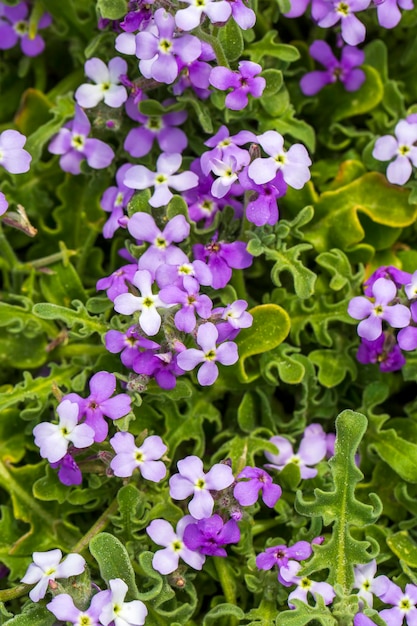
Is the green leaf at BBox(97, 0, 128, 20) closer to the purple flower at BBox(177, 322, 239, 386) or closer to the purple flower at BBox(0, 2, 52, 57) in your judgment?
the purple flower at BBox(0, 2, 52, 57)

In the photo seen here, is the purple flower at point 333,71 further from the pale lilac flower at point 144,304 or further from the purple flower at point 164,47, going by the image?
the pale lilac flower at point 144,304

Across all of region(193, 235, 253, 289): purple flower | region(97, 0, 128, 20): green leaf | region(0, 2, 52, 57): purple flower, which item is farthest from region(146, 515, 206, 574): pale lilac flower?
region(0, 2, 52, 57): purple flower

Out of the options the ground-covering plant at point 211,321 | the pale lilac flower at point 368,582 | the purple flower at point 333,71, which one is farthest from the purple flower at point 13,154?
the pale lilac flower at point 368,582

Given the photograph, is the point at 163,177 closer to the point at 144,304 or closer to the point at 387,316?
the point at 144,304

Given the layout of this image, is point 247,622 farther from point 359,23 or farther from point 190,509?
point 359,23

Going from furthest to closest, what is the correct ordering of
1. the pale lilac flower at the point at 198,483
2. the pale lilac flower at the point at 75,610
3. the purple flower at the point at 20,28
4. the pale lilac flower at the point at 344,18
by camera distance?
the purple flower at the point at 20,28, the pale lilac flower at the point at 344,18, the pale lilac flower at the point at 198,483, the pale lilac flower at the point at 75,610
